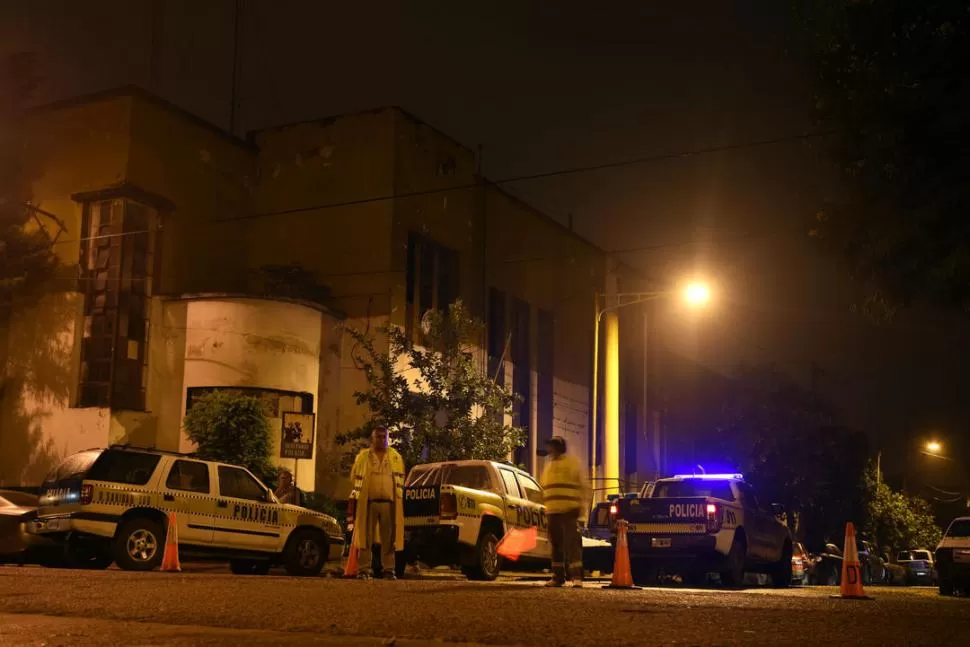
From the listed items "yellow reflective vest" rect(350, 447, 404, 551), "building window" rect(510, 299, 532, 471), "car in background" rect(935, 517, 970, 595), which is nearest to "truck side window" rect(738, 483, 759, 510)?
"car in background" rect(935, 517, 970, 595)

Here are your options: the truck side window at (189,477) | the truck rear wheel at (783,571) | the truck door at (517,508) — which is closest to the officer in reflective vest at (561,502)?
the truck door at (517,508)

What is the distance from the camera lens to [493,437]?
A: 2691cm

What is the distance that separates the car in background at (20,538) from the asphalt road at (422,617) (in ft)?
20.0

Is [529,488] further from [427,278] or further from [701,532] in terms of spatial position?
[427,278]

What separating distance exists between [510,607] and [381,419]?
18.0 metres

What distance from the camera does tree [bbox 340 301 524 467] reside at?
26547 millimetres

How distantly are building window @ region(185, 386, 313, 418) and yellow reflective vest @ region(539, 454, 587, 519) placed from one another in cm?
1451

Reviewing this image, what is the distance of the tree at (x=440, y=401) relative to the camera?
26.5 m

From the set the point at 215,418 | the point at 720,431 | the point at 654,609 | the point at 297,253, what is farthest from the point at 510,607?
the point at 720,431

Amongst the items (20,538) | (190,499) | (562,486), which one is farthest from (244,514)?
(562,486)

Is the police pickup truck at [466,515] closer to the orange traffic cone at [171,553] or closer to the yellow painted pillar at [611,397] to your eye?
the orange traffic cone at [171,553]

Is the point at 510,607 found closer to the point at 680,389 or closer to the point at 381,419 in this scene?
the point at 381,419

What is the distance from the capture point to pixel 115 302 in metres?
28.1

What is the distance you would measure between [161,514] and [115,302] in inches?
512
